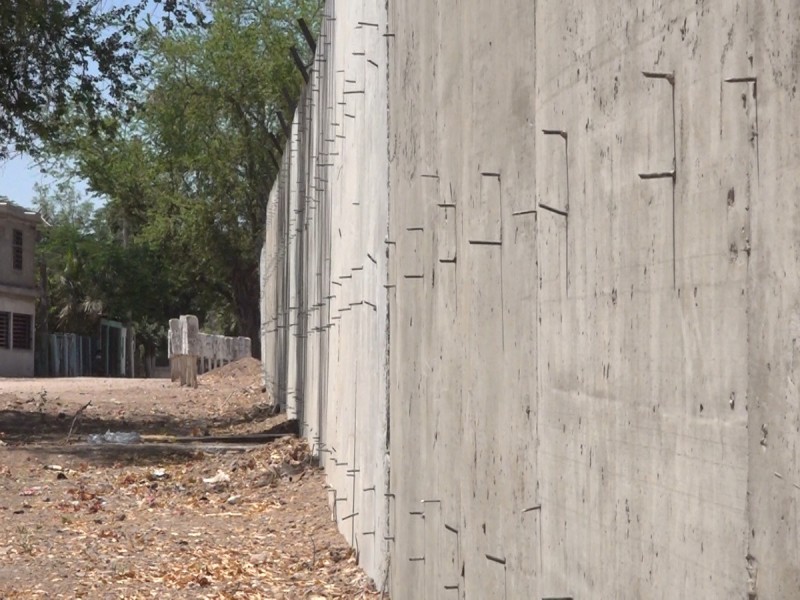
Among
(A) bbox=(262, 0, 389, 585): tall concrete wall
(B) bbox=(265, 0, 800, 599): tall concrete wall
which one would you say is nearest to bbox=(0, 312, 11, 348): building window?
(A) bbox=(262, 0, 389, 585): tall concrete wall

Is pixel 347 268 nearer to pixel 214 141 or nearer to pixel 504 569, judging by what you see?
pixel 504 569

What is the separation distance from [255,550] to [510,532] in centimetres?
498

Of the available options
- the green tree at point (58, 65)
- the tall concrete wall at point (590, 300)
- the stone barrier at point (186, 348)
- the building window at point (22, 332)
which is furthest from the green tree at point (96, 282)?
the tall concrete wall at point (590, 300)

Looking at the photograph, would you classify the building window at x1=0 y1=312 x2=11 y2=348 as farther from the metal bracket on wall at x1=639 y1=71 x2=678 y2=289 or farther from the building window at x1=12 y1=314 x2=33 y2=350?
the metal bracket on wall at x1=639 y1=71 x2=678 y2=289

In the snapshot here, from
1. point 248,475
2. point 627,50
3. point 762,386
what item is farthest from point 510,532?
point 248,475

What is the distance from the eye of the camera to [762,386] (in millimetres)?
2020

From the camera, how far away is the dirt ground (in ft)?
24.2

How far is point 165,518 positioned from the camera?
10156mm

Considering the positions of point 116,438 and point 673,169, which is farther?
point 116,438

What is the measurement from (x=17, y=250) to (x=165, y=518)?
38444 millimetres

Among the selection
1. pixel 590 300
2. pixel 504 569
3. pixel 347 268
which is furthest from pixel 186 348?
pixel 590 300

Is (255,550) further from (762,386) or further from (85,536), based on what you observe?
(762,386)

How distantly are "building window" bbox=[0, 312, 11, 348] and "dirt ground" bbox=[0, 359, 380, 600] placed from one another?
2735 centimetres

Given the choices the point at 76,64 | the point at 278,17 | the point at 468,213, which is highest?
the point at 278,17
